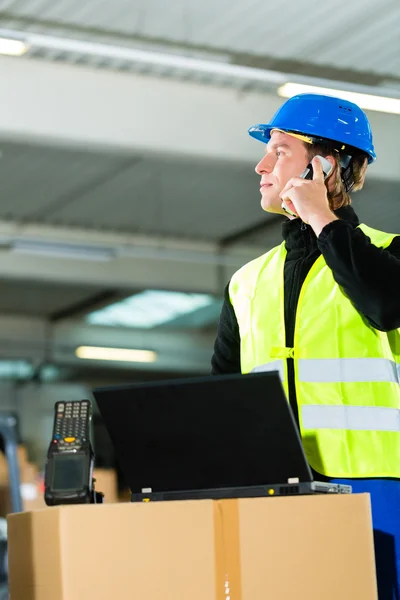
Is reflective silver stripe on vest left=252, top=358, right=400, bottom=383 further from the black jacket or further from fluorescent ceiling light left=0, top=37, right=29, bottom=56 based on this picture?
fluorescent ceiling light left=0, top=37, right=29, bottom=56

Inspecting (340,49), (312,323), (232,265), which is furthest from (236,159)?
(312,323)

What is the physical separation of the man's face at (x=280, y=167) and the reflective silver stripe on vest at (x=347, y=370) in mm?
534

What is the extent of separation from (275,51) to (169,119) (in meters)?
1.03

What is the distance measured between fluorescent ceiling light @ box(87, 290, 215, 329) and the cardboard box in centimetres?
1258

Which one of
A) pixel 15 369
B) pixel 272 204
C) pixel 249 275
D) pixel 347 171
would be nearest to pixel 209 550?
pixel 249 275

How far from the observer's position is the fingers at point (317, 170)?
2854 mm

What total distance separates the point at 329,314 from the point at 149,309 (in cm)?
1422

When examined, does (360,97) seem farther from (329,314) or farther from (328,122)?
(329,314)

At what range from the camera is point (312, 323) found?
9.09ft

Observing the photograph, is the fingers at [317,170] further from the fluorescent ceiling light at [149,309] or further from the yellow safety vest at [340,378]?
the fluorescent ceiling light at [149,309]

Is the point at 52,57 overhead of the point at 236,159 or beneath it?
overhead

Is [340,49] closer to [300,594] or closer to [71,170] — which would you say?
[71,170]

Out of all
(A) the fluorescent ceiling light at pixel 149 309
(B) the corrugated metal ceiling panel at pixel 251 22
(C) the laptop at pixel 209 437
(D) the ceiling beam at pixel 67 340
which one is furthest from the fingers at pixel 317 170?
(D) the ceiling beam at pixel 67 340

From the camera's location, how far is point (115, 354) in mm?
18891
